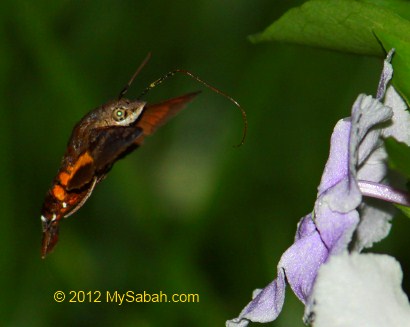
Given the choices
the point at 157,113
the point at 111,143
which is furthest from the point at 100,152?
the point at 157,113

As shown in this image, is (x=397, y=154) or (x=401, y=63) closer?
(x=397, y=154)

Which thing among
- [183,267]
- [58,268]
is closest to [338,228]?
[183,267]

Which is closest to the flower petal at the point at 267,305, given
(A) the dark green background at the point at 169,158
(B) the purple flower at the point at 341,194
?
(B) the purple flower at the point at 341,194

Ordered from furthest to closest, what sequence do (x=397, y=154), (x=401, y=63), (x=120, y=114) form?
(x=120, y=114), (x=401, y=63), (x=397, y=154)


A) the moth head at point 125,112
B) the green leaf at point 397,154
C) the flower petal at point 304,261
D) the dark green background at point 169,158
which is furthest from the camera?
the dark green background at point 169,158

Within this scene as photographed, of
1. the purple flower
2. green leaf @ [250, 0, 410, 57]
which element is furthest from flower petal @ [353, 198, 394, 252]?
green leaf @ [250, 0, 410, 57]

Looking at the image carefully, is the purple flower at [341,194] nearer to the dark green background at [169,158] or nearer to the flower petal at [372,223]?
the flower petal at [372,223]

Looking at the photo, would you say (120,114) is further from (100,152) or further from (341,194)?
(341,194)

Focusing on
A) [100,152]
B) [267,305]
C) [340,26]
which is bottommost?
[267,305]
